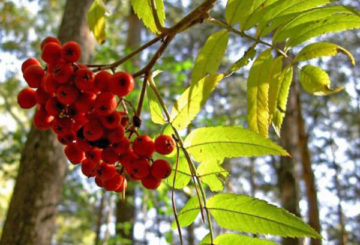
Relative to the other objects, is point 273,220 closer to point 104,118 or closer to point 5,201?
point 104,118

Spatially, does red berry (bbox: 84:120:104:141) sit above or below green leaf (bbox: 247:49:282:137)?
below

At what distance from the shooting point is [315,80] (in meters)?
1.16

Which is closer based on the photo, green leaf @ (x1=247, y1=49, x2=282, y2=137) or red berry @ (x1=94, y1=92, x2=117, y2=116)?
red berry @ (x1=94, y1=92, x2=117, y2=116)

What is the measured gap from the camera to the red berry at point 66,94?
91 cm

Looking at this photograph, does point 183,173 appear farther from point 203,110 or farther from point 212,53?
point 203,110

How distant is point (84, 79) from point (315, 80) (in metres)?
0.77

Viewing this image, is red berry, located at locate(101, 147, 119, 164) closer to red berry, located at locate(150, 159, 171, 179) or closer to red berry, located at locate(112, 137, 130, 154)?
red berry, located at locate(112, 137, 130, 154)

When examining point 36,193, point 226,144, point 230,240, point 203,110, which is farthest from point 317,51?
point 203,110

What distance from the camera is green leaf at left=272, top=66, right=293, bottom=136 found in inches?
47.1

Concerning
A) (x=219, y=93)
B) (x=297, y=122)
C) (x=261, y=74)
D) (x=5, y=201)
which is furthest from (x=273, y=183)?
(x=261, y=74)

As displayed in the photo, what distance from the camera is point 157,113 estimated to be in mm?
1138

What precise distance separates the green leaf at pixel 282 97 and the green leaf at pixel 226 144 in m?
0.25

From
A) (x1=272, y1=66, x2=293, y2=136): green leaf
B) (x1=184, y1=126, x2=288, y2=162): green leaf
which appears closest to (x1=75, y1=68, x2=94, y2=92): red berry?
(x1=184, y1=126, x2=288, y2=162): green leaf

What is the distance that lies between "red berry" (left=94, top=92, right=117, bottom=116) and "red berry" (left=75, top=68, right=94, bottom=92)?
4 cm
